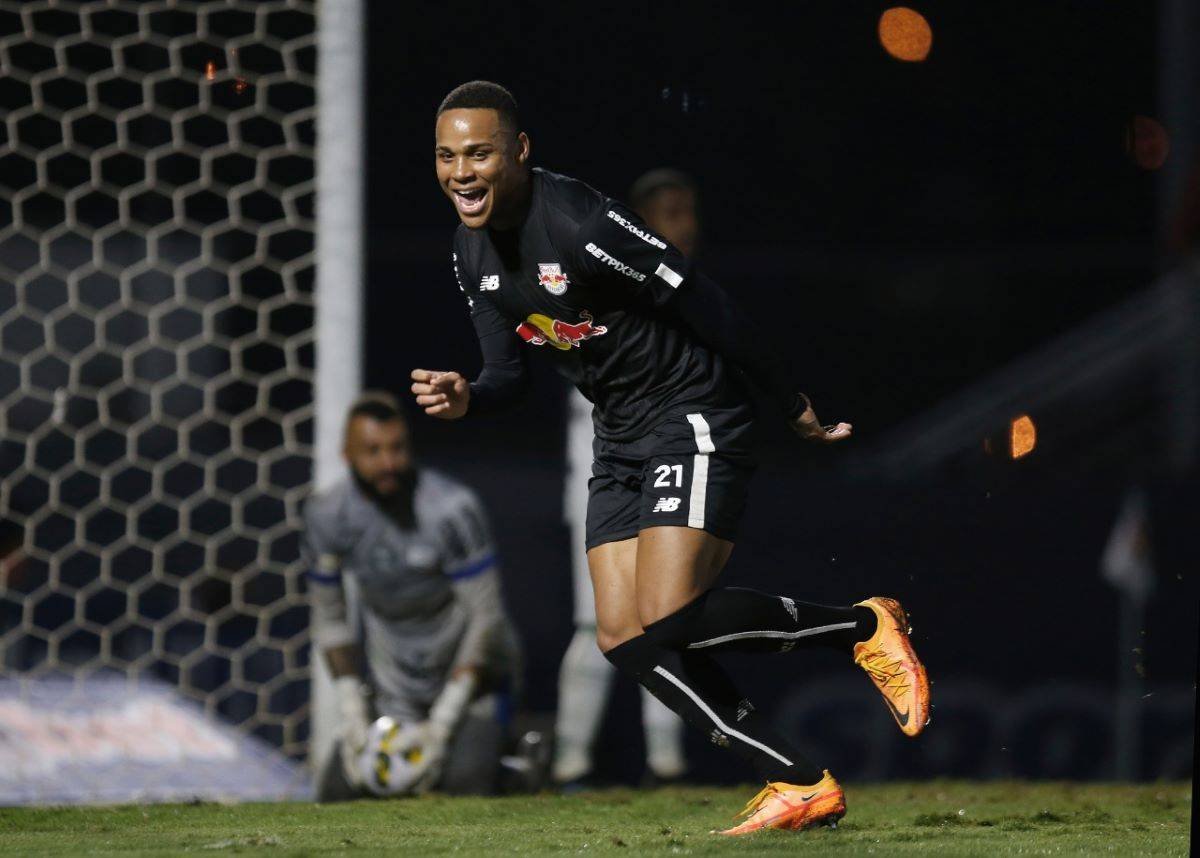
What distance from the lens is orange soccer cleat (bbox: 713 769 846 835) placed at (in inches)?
135

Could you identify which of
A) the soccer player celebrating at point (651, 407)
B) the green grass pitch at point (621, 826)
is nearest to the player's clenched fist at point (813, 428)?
the soccer player celebrating at point (651, 407)

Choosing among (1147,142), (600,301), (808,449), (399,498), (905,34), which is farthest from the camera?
(1147,142)

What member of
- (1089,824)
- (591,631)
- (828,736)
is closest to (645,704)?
(591,631)

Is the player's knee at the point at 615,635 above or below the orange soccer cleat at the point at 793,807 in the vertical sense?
above

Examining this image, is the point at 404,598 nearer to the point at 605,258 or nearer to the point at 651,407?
the point at 651,407

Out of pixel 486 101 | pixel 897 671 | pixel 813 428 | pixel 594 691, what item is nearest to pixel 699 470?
pixel 813 428

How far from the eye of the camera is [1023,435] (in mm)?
7020

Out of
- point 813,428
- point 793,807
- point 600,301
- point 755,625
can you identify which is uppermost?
point 600,301

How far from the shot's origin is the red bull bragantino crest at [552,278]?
3441 millimetres

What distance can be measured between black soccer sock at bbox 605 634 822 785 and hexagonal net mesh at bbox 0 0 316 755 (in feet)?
6.48

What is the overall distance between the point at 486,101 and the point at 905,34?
375cm

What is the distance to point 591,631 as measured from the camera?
5.14m

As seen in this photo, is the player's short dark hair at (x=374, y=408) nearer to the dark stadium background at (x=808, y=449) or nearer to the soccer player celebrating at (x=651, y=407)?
the dark stadium background at (x=808, y=449)

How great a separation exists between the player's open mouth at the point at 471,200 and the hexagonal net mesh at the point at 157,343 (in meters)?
1.82
